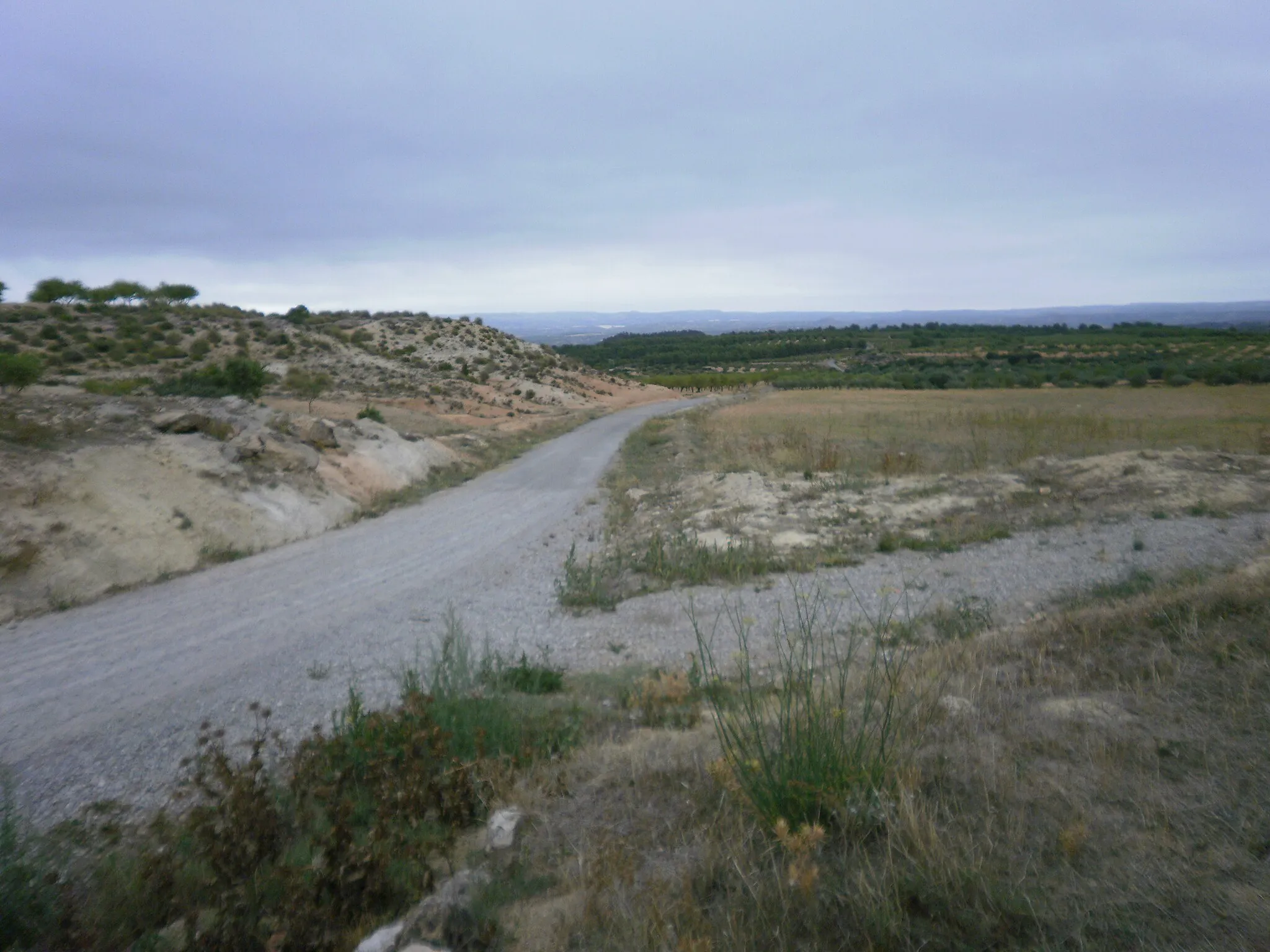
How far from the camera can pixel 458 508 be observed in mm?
16906

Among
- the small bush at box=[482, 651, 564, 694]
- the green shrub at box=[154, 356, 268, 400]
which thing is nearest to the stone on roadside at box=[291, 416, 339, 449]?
the green shrub at box=[154, 356, 268, 400]

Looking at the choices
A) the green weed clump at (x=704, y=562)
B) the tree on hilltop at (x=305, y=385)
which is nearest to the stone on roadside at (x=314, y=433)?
the green weed clump at (x=704, y=562)

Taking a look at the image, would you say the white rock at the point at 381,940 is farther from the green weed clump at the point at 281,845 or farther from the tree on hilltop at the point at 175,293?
the tree on hilltop at the point at 175,293

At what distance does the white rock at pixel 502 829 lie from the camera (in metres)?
3.87

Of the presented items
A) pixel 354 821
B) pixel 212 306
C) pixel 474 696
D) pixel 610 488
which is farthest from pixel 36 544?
pixel 212 306

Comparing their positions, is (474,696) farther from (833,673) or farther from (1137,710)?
(1137,710)

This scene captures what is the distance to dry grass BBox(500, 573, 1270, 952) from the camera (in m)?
2.65

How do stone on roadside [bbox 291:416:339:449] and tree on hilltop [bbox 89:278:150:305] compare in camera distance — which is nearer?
stone on roadside [bbox 291:416:339:449]

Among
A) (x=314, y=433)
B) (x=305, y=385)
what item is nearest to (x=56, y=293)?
(x=305, y=385)

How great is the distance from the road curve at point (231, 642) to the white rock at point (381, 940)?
2.76 m

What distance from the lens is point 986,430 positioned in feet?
82.8

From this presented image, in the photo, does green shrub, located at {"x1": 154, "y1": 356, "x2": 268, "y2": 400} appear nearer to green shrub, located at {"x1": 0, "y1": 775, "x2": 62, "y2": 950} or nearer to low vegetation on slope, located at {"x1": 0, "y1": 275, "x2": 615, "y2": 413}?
low vegetation on slope, located at {"x1": 0, "y1": 275, "x2": 615, "y2": 413}

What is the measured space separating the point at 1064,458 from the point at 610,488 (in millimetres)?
10235

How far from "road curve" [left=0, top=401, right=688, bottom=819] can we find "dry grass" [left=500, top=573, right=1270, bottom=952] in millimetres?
3372
